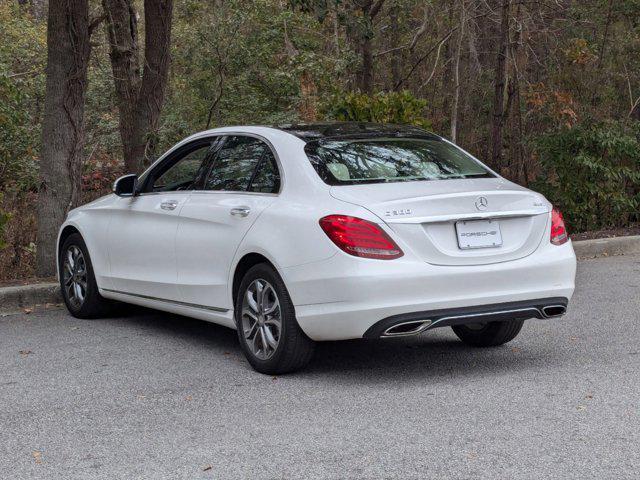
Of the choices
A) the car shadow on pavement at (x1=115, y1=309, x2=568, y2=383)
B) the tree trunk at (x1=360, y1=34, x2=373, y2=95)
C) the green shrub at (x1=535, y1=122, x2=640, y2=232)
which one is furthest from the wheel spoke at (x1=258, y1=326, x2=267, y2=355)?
the tree trunk at (x1=360, y1=34, x2=373, y2=95)

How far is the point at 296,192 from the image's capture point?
6.50 meters

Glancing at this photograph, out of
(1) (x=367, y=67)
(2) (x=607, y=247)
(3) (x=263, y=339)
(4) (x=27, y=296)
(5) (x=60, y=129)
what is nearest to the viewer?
(3) (x=263, y=339)

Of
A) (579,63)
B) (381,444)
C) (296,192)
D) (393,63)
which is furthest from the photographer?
(393,63)

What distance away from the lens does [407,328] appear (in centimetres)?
605

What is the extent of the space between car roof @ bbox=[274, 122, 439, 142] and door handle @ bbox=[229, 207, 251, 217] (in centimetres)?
62

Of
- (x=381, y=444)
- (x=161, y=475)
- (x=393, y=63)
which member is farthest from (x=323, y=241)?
(x=393, y=63)

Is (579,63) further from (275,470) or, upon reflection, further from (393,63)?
(275,470)

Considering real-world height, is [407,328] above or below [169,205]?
below

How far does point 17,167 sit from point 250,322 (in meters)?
11.1

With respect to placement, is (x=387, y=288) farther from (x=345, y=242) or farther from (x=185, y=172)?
(x=185, y=172)

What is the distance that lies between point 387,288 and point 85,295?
3932 mm

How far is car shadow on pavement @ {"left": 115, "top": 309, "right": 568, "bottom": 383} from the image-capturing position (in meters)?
6.59

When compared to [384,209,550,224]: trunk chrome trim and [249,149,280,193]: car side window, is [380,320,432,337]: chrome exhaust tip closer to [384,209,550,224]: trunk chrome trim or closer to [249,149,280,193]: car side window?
[384,209,550,224]: trunk chrome trim

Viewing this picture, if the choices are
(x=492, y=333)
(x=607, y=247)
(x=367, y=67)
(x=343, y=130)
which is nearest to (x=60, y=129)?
(x=343, y=130)
